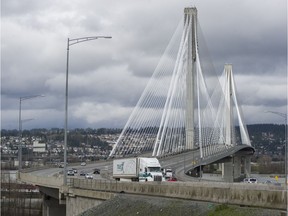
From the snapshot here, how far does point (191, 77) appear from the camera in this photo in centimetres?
8031

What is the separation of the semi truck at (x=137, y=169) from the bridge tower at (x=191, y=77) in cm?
2231

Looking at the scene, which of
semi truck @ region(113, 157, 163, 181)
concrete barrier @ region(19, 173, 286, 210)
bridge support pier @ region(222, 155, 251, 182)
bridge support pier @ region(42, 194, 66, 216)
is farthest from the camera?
bridge support pier @ region(222, 155, 251, 182)

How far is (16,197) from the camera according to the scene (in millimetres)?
106125

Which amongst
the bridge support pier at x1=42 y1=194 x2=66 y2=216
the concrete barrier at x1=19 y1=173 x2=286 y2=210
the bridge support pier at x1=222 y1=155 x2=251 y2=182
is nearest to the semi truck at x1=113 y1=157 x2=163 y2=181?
the concrete barrier at x1=19 y1=173 x2=286 y2=210

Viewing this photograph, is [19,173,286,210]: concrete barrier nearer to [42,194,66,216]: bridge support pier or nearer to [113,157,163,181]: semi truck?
[113,157,163,181]: semi truck

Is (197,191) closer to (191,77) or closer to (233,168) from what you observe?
(191,77)

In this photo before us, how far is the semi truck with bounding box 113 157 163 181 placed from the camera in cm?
5545

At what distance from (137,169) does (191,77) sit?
25208mm

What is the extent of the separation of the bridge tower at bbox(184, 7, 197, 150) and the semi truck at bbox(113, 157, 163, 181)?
22308 millimetres

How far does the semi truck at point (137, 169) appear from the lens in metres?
55.5

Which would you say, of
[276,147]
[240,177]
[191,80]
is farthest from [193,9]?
[276,147]

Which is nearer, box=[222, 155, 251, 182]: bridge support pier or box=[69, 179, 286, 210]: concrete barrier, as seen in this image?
box=[69, 179, 286, 210]: concrete barrier

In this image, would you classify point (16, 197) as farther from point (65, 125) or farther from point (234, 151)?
point (65, 125)

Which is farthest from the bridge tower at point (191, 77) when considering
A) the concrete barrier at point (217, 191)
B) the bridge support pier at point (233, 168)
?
the concrete barrier at point (217, 191)
